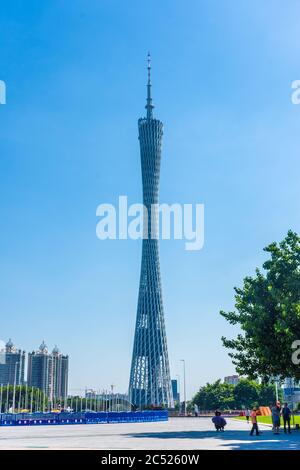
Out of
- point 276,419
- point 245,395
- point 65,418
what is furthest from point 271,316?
point 245,395

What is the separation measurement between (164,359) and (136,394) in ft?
29.4

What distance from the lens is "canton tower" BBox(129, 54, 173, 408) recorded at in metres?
106

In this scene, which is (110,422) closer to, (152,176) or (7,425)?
(7,425)

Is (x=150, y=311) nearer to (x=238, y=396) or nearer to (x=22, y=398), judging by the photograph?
(x=238, y=396)

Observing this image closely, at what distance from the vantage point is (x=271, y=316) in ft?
114

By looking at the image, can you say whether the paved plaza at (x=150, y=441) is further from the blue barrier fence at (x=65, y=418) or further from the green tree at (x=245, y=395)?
the green tree at (x=245, y=395)

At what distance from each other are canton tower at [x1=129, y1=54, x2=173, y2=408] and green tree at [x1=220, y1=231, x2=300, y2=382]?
6689cm

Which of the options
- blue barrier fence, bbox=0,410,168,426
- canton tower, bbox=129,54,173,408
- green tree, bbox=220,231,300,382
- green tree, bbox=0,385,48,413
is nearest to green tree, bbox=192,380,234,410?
canton tower, bbox=129,54,173,408

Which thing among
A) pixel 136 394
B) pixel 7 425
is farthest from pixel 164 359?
pixel 7 425

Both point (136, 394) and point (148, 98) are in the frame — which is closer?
point (136, 394)

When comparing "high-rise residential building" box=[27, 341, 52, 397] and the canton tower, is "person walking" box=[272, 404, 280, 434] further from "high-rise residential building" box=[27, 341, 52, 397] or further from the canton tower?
"high-rise residential building" box=[27, 341, 52, 397]

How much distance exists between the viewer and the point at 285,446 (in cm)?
2197

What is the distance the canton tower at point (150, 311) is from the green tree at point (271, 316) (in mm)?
66889

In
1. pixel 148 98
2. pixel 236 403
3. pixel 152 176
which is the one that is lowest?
pixel 236 403
